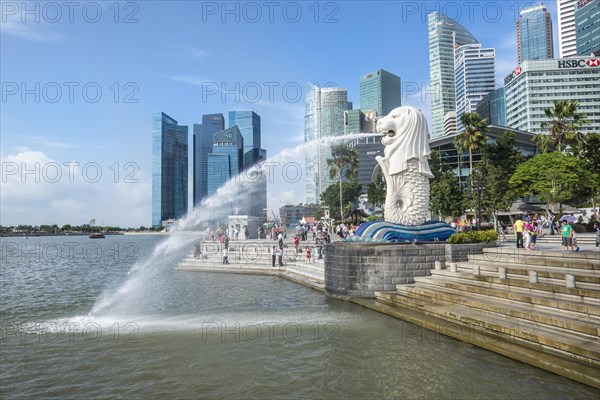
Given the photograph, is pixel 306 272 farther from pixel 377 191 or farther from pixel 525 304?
pixel 377 191

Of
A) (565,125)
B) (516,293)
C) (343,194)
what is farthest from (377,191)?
(516,293)

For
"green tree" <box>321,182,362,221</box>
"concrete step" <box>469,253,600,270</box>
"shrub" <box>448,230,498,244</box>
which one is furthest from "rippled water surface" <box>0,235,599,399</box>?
"green tree" <box>321,182,362,221</box>

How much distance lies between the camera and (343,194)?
8762 cm

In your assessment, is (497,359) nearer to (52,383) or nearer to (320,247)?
(52,383)

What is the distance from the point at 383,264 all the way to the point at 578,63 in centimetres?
15548

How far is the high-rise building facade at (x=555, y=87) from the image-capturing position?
138 metres

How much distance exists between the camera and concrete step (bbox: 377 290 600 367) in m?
9.66

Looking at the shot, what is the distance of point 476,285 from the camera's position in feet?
51.2

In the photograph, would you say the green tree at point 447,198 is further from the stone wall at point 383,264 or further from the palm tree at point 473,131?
the stone wall at point 383,264

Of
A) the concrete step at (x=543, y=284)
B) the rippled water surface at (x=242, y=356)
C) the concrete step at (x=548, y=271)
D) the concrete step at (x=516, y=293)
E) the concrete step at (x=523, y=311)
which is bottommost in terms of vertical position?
the rippled water surface at (x=242, y=356)

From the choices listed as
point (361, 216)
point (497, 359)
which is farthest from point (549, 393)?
point (361, 216)

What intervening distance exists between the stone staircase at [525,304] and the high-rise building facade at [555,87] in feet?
463

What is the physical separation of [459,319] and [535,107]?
152m

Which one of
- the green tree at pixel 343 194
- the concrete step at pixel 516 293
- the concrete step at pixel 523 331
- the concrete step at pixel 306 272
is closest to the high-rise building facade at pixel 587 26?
the green tree at pixel 343 194
